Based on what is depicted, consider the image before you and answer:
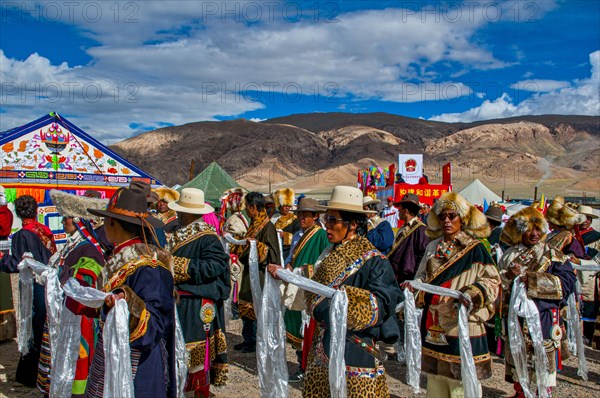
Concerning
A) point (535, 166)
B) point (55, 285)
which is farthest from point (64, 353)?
point (535, 166)

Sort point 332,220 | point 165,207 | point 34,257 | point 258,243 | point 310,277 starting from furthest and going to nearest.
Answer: point 165,207, point 258,243, point 34,257, point 310,277, point 332,220

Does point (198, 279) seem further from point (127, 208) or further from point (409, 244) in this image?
point (409, 244)

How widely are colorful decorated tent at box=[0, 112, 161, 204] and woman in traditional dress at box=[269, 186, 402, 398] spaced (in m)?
11.5

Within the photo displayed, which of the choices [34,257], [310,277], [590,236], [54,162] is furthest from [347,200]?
[54,162]

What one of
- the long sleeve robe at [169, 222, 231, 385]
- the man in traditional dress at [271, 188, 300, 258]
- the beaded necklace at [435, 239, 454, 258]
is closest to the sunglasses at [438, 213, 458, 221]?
the beaded necklace at [435, 239, 454, 258]

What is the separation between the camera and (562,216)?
21.5 ft

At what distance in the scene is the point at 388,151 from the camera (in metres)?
93.4

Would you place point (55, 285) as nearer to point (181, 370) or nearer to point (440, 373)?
point (181, 370)

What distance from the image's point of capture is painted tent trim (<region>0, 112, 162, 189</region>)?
1300cm

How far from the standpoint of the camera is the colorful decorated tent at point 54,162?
1299cm

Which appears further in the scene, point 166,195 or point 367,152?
point 367,152

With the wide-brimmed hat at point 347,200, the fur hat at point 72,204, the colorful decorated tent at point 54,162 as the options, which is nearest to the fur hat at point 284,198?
the fur hat at point 72,204

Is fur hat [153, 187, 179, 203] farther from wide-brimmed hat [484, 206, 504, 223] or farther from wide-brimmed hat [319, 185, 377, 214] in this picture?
wide-brimmed hat [319, 185, 377, 214]

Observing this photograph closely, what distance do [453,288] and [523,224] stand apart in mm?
1617
